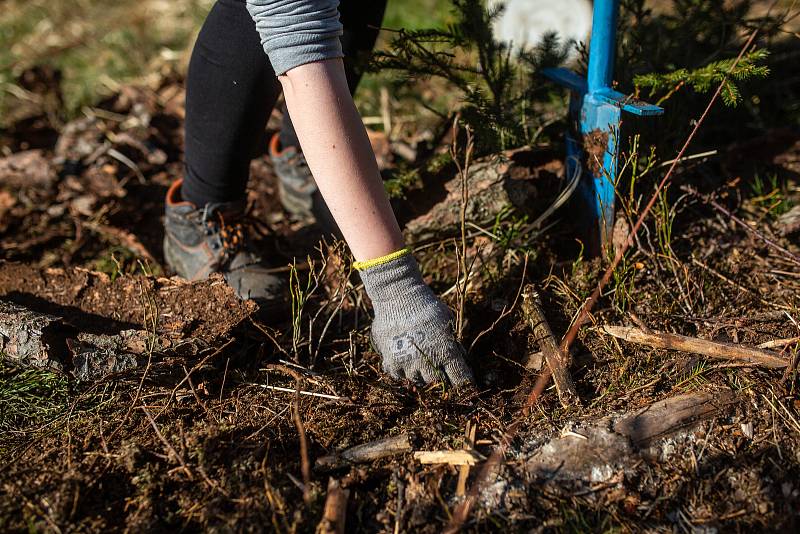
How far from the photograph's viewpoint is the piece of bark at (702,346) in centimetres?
172

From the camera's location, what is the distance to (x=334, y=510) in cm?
145

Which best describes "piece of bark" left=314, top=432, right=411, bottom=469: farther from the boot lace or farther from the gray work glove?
the boot lace

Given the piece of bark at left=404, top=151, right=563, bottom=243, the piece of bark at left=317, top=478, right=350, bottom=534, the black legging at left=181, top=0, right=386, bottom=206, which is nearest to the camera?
the piece of bark at left=317, top=478, right=350, bottom=534

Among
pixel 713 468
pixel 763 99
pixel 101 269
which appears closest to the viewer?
pixel 713 468

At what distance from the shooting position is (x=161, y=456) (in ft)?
5.23

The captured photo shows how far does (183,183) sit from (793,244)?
6.74 ft

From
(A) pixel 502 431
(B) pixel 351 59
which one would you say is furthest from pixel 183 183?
(A) pixel 502 431

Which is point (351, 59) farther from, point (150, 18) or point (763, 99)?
point (150, 18)

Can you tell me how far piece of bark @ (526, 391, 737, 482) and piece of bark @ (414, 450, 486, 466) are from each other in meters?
0.13

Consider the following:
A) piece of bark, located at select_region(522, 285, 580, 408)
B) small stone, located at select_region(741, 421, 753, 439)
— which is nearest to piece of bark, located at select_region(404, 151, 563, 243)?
piece of bark, located at select_region(522, 285, 580, 408)

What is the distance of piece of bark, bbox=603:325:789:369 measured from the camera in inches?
67.9

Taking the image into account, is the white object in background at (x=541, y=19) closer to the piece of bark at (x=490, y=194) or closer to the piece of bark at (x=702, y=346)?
the piece of bark at (x=490, y=194)

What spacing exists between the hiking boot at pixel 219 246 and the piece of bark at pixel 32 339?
0.53 metres

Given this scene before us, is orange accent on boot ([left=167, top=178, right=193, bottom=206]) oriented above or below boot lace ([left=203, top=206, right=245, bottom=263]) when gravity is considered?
above
